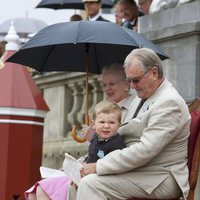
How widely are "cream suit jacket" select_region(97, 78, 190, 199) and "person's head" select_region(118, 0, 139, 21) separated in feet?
14.1

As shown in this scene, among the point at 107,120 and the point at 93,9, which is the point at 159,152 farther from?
the point at 93,9

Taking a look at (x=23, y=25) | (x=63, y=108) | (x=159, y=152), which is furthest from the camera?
(x=23, y=25)

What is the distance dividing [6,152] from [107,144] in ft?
12.5

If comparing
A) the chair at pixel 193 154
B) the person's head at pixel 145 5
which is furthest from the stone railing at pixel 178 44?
the chair at pixel 193 154

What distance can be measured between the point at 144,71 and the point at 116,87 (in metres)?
1.21

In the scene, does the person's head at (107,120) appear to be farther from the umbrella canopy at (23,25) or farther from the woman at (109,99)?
the umbrella canopy at (23,25)

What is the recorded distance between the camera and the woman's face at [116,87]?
912 centimetres

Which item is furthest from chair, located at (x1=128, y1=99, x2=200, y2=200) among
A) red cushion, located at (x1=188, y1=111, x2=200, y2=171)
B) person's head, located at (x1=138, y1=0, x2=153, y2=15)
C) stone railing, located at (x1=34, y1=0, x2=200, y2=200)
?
person's head, located at (x1=138, y1=0, x2=153, y2=15)

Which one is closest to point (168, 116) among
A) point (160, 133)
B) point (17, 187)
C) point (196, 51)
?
point (160, 133)

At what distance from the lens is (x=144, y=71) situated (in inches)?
313

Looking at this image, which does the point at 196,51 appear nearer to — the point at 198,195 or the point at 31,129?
the point at 198,195

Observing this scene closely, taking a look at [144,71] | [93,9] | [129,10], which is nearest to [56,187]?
[144,71]

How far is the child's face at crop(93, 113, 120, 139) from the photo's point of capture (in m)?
8.04

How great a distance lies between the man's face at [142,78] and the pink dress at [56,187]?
1125mm
